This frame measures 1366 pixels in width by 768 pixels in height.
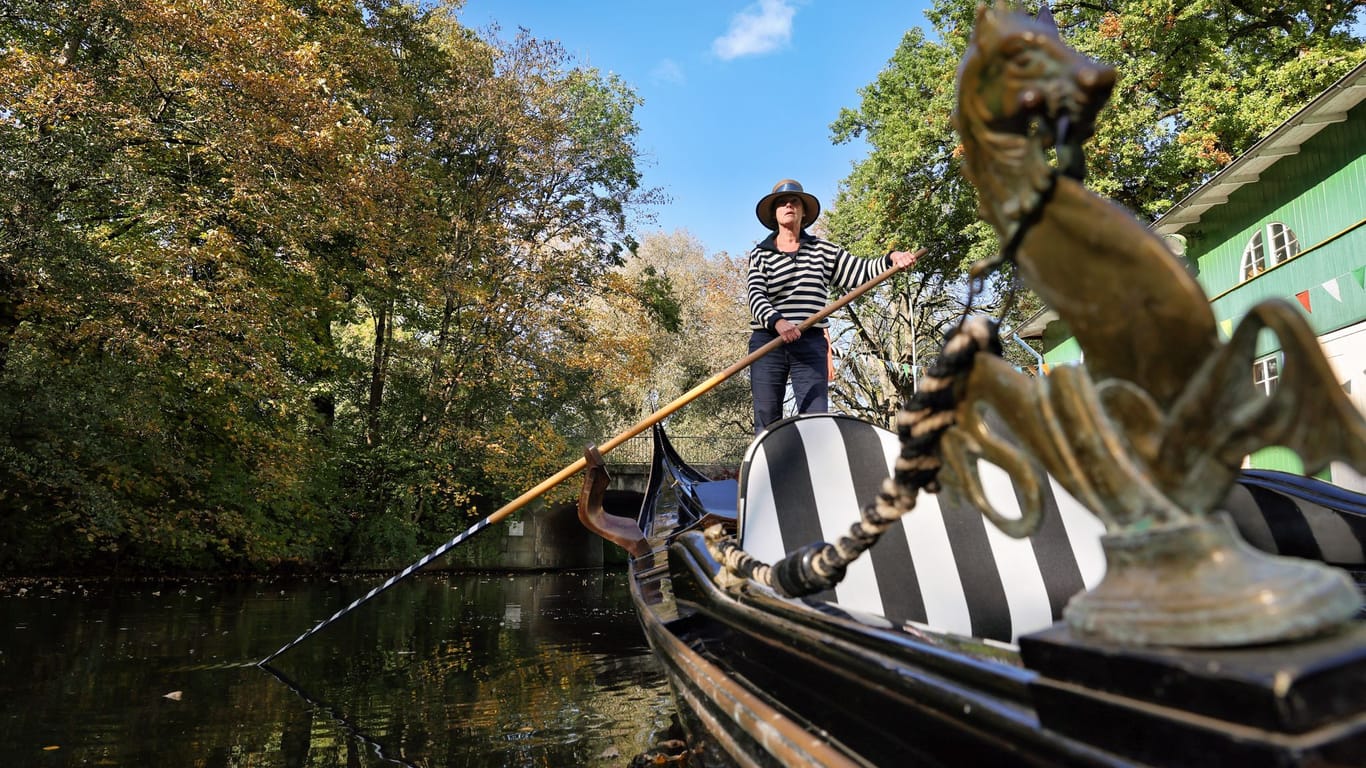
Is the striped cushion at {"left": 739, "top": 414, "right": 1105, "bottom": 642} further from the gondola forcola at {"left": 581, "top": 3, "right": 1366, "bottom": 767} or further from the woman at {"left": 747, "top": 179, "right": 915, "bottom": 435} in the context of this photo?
the woman at {"left": 747, "top": 179, "right": 915, "bottom": 435}

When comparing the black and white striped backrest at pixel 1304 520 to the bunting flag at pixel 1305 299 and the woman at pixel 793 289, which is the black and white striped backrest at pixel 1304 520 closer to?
the woman at pixel 793 289

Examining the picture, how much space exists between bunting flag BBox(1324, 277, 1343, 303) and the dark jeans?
738cm

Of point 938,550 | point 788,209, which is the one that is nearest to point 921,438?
point 938,550

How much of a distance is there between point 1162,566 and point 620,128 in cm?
1448

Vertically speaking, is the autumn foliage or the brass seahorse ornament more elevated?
the autumn foliage

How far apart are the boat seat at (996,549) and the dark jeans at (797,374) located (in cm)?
126

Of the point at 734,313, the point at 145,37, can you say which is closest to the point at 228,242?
the point at 145,37

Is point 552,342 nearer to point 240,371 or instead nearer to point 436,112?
point 436,112

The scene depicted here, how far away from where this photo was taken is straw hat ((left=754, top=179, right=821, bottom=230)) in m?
3.03

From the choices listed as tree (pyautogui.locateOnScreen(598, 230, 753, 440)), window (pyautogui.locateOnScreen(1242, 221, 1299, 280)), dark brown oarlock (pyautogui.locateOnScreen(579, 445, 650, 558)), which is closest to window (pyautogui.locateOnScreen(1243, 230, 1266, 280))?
window (pyautogui.locateOnScreen(1242, 221, 1299, 280))

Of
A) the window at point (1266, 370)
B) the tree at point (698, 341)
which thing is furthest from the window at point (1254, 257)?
the tree at point (698, 341)

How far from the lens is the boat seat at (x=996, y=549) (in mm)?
1603

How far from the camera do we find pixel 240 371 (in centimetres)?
739

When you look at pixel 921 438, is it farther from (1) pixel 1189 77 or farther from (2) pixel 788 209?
(1) pixel 1189 77
